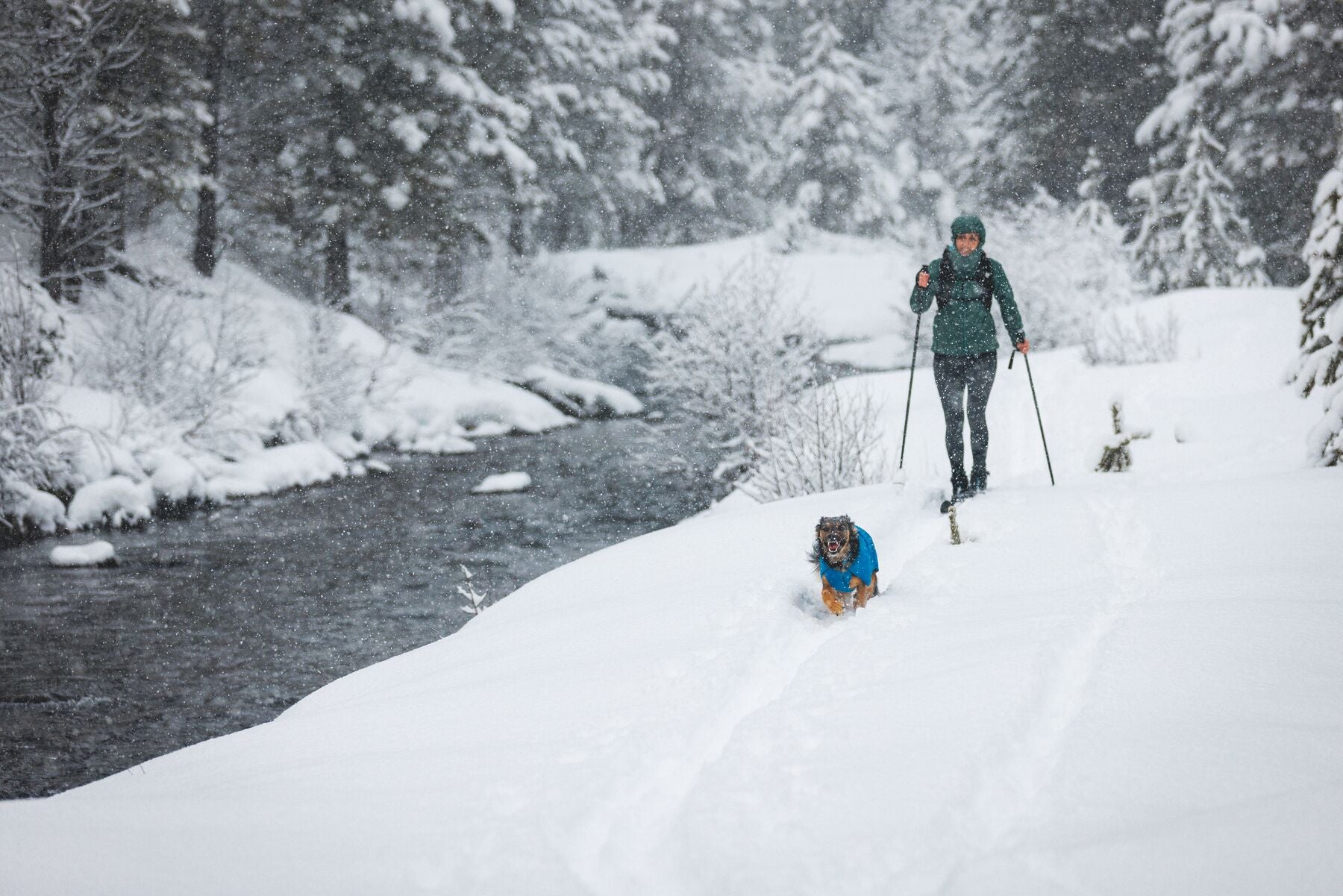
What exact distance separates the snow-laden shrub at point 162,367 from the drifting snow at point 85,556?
3764mm

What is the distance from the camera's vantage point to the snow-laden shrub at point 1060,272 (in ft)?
56.7

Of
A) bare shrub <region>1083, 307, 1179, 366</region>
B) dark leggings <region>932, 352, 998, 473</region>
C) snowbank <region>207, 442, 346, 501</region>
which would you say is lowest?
snowbank <region>207, 442, 346, 501</region>

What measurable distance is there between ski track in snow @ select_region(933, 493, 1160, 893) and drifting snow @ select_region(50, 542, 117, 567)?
9.25 m

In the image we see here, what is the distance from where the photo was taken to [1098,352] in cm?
1340

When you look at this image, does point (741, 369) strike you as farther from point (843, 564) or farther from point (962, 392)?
point (843, 564)

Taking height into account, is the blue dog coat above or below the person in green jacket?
below

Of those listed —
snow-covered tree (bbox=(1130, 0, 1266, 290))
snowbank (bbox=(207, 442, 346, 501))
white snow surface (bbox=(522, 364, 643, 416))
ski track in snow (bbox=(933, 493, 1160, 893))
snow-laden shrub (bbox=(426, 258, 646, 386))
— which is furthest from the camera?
white snow surface (bbox=(522, 364, 643, 416))

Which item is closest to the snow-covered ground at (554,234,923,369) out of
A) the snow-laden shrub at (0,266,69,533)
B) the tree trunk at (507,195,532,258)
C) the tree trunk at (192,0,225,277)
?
the tree trunk at (507,195,532,258)

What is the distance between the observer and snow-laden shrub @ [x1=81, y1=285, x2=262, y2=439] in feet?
43.5

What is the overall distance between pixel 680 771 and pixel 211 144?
826 inches

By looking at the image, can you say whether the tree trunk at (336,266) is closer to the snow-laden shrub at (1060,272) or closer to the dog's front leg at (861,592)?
the snow-laden shrub at (1060,272)

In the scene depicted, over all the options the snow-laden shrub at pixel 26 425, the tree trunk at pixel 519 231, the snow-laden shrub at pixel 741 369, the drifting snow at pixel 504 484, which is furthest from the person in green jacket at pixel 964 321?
the tree trunk at pixel 519 231

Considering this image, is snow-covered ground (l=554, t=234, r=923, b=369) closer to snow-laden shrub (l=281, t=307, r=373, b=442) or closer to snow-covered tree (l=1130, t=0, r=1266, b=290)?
snow-covered tree (l=1130, t=0, r=1266, b=290)

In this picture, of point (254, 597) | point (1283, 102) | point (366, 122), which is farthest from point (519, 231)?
point (254, 597)
